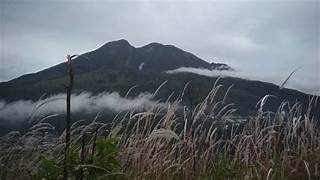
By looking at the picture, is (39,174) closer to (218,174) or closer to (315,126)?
(218,174)

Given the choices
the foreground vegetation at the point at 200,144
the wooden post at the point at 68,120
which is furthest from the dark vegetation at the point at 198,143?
the wooden post at the point at 68,120

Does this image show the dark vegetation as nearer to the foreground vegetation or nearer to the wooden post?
the foreground vegetation

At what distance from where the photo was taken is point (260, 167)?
4.79 m

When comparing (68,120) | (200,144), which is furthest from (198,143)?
(68,120)

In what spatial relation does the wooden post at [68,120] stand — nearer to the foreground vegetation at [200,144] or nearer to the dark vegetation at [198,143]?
the dark vegetation at [198,143]

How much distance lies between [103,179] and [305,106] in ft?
10.9

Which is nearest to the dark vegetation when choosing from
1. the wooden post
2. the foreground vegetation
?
the foreground vegetation

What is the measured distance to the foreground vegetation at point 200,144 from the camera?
4.65 m

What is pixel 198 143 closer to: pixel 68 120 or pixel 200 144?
pixel 200 144

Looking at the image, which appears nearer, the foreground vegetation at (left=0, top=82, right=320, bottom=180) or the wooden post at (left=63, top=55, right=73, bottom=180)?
the wooden post at (left=63, top=55, right=73, bottom=180)

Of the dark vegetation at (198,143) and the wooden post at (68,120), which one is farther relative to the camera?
the dark vegetation at (198,143)

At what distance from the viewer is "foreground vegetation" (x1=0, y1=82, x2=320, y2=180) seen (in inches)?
183

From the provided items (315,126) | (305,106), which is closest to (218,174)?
(315,126)

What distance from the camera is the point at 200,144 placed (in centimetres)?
512
